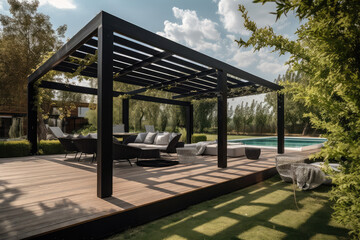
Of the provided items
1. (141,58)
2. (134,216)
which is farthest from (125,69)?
(134,216)

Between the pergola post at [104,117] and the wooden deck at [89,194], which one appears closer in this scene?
the wooden deck at [89,194]

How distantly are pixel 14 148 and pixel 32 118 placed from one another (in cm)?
124

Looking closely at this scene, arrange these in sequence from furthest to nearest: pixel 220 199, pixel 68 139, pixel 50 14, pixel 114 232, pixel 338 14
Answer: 1. pixel 50 14
2. pixel 68 139
3. pixel 220 199
4. pixel 114 232
5. pixel 338 14

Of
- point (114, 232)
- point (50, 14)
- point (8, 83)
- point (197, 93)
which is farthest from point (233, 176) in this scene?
point (50, 14)

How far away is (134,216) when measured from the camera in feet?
9.84

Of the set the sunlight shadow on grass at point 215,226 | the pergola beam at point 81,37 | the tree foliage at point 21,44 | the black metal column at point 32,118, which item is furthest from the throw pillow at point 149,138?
the tree foliage at point 21,44

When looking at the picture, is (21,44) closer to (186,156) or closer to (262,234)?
(186,156)

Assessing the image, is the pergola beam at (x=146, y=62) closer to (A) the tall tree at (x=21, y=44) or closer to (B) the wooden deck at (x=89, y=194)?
(B) the wooden deck at (x=89, y=194)

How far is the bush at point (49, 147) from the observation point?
29.5 feet

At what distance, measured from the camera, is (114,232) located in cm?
280

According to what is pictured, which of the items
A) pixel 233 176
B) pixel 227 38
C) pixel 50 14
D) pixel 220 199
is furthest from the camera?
pixel 227 38

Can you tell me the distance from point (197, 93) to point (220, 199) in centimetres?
803

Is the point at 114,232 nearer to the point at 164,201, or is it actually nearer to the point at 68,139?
the point at 164,201

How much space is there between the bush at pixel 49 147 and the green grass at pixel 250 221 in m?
7.72
